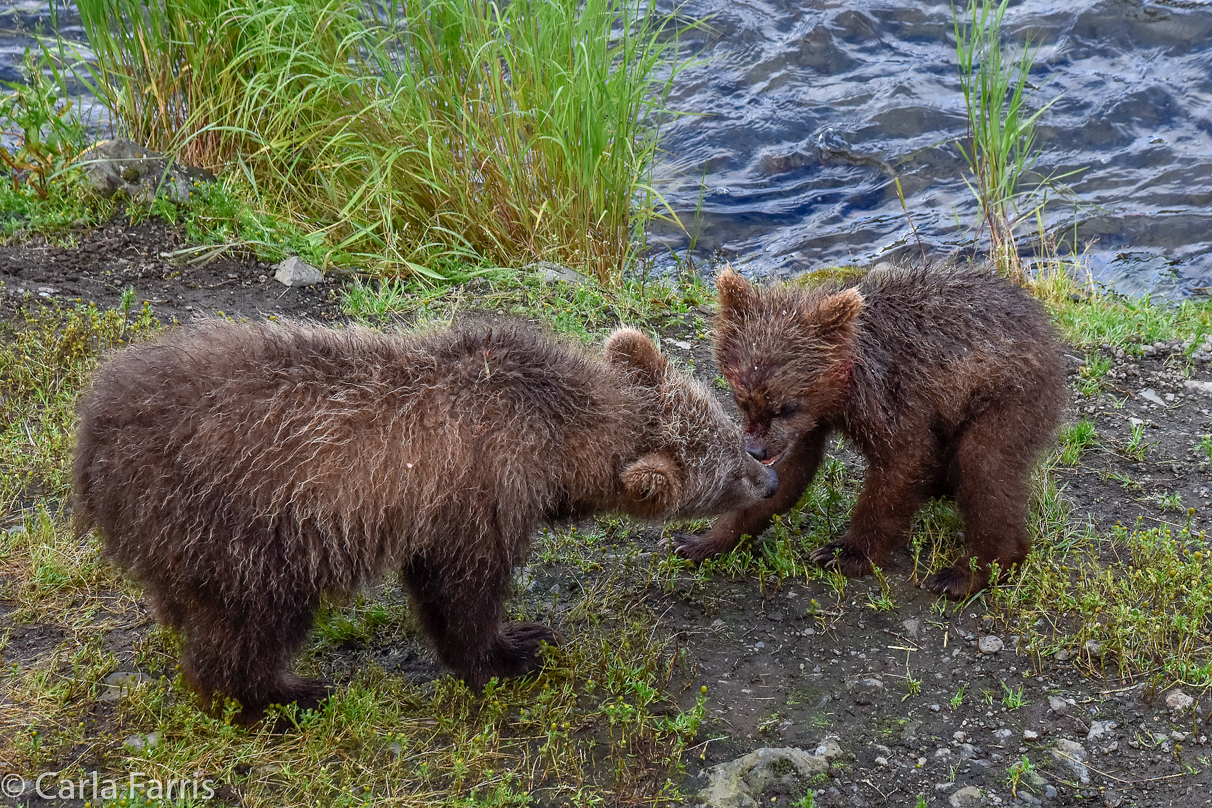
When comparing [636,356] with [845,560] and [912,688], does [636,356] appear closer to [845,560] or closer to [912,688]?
[845,560]

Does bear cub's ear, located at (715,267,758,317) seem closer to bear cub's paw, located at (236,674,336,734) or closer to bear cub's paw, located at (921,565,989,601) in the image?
bear cub's paw, located at (921,565,989,601)

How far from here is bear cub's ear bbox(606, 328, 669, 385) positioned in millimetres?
4625

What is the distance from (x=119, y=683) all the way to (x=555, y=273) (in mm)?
4314

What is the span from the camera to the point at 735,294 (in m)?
5.00

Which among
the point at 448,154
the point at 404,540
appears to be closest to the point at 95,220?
the point at 448,154

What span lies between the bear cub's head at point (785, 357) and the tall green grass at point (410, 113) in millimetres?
3087

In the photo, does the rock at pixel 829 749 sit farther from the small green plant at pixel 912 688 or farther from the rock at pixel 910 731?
the small green plant at pixel 912 688

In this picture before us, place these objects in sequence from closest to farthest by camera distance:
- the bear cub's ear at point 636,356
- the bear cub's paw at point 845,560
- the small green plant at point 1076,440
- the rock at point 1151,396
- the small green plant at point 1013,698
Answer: the small green plant at point 1013,698
the bear cub's ear at point 636,356
the bear cub's paw at point 845,560
the small green plant at point 1076,440
the rock at point 1151,396

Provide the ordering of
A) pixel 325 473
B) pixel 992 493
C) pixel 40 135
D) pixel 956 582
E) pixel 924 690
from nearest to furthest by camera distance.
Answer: pixel 325 473, pixel 924 690, pixel 992 493, pixel 956 582, pixel 40 135

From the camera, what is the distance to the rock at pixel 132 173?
A: 7828 millimetres

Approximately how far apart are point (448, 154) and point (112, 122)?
283 centimetres

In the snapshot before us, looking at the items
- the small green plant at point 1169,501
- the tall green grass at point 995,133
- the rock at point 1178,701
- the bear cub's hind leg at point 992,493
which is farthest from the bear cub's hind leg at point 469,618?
the tall green grass at point 995,133

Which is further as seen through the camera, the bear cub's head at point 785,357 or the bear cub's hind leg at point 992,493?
the bear cub's hind leg at point 992,493

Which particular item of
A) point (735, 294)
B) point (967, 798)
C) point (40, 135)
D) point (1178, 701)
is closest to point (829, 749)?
point (967, 798)
